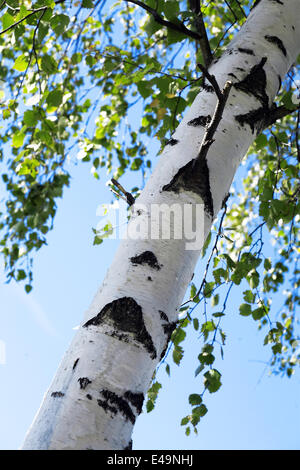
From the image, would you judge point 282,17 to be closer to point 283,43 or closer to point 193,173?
point 283,43

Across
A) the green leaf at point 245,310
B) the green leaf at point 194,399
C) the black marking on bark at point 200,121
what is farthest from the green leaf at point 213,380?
the black marking on bark at point 200,121

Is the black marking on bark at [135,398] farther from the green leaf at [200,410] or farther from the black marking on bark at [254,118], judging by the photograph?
the green leaf at [200,410]

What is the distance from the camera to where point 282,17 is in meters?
1.33

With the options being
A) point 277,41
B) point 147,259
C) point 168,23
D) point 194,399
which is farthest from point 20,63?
point 194,399

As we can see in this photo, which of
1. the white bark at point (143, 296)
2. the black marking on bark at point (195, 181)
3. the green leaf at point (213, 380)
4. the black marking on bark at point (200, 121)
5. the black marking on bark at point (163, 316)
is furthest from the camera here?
the green leaf at point (213, 380)

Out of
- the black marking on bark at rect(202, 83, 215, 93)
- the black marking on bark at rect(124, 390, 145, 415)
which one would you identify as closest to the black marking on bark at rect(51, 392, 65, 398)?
the black marking on bark at rect(124, 390, 145, 415)

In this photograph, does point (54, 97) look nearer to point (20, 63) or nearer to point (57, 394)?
point (20, 63)

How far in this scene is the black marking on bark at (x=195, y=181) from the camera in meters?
0.96

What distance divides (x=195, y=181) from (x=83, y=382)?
1.60 ft

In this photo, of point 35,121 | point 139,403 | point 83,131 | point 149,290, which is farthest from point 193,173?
point 83,131

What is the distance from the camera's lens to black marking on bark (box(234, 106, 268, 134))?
1.10 metres

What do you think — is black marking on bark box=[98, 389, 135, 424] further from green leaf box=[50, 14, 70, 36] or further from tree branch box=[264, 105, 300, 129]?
green leaf box=[50, 14, 70, 36]

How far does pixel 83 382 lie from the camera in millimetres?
712

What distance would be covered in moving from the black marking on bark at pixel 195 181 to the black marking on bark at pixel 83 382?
0.43 m
